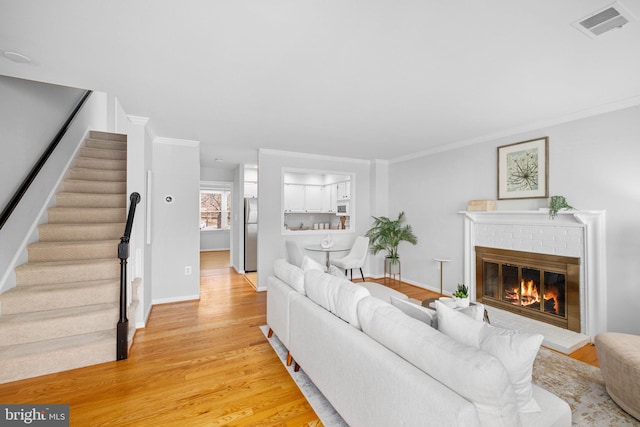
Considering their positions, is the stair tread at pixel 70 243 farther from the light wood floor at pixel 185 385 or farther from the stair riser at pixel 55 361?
the stair riser at pixel 55 361

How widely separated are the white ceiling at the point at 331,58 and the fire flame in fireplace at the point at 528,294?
2.01m

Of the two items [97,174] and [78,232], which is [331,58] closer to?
[78,232]

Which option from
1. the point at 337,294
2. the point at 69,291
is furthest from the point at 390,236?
the point at 69,291

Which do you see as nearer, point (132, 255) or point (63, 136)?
point (132, 255)

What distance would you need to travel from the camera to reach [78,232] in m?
3.27

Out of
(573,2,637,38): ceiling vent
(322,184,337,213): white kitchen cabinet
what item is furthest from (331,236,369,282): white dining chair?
(573,2,637,38): ceiling vent

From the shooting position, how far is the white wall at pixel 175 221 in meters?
4.11

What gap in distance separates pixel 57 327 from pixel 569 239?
17.3ft

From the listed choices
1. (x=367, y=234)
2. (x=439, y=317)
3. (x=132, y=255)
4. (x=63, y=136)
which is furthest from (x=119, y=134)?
(x=439, y=317)

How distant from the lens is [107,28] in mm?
1674

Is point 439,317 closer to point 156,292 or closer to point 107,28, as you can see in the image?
point 107,28

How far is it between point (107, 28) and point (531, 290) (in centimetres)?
487

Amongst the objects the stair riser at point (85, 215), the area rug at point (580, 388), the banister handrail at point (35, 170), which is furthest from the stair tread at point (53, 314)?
the area rug at point (580, 388)

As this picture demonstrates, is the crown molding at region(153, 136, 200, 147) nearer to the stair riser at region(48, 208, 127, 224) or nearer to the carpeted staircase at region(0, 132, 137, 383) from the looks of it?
the carpeted staircase at region(0, 132, 137, 383)
